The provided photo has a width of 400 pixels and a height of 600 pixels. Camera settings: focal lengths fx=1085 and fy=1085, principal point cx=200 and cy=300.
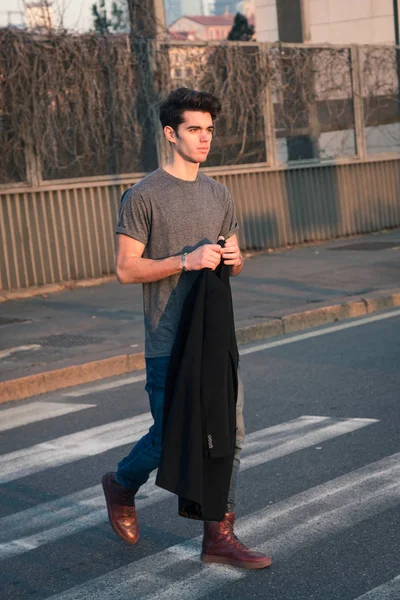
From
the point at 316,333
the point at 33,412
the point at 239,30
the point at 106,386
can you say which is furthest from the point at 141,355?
the point at 239,30

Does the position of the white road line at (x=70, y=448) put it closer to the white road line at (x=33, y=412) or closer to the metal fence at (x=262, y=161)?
the white road line at (x=33, y=412)

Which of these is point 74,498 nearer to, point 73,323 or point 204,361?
point 204,361

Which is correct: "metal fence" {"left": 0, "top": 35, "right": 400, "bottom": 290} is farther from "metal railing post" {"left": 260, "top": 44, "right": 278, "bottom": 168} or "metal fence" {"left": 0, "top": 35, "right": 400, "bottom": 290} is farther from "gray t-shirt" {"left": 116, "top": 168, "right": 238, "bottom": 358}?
"gray t-shirt" {"left": 116, "top": 168, "right": 238, "bottom": 358}

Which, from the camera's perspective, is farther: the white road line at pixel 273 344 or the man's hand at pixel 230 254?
the white road line at pixel 273 344

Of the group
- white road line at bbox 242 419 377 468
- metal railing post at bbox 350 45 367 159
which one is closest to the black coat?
white road line at bbox 242 419 377 468

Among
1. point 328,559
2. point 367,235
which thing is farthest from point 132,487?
point 367,235

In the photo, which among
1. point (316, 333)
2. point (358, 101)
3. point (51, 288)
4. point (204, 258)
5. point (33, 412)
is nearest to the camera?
point (204, 258)

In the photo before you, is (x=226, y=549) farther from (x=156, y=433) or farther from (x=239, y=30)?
(x=239, y=30)

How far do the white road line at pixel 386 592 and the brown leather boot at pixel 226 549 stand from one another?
0.50m

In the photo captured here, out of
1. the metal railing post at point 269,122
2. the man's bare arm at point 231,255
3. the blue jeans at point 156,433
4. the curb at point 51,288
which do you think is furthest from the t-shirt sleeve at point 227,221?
the metal railing post at point 269,122

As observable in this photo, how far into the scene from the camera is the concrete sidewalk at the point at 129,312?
898 centimetres

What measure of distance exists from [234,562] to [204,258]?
1282 millimetres

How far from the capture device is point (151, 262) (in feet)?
14.7

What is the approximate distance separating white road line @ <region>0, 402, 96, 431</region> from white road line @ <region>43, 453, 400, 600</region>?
2.67m
